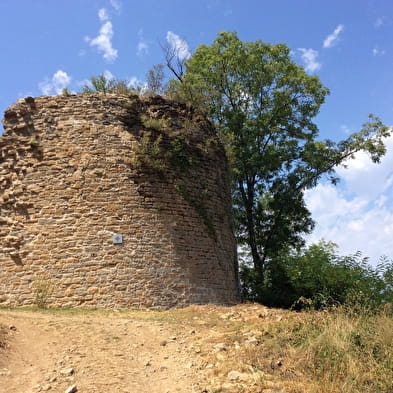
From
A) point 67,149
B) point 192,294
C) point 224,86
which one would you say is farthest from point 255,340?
point 224,86

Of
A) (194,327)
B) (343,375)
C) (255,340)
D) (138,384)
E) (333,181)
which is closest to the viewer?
(343,375)

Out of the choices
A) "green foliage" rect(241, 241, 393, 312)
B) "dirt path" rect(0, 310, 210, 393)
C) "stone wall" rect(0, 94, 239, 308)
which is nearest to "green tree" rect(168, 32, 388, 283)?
"green foliage" rect(241, 241, 393, 312)

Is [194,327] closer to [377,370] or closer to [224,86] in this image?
[377,370]

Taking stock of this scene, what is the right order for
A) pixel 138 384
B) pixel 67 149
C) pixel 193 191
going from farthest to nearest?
pixel 193 191
pixel 67 149
pixel 138 384

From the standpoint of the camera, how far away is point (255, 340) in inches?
251

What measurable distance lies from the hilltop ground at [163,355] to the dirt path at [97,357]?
0.04 ft

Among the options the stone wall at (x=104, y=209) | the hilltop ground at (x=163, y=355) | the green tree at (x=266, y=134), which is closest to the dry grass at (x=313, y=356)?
the hilltop ground at (x=163, y=355)

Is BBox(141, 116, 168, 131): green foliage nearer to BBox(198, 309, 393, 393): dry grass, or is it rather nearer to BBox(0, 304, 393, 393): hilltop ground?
BBox(0, 304, 393, 393): hilltop ground

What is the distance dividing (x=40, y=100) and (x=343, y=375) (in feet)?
28.4

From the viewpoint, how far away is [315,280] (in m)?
14.3

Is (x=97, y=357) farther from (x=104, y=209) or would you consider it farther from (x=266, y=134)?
(x=266, y=134)

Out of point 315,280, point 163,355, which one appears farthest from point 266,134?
point 163,355

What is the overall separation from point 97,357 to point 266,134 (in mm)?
13277

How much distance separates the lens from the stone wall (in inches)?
384
